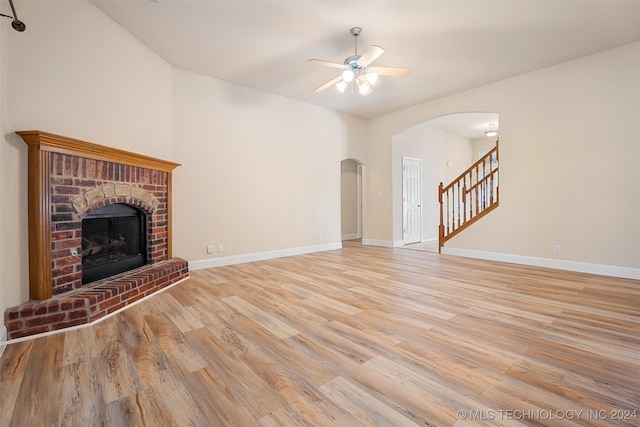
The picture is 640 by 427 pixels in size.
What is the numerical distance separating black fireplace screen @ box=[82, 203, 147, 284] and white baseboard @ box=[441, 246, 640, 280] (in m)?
5.43

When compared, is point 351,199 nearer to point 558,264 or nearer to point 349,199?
point 349,199

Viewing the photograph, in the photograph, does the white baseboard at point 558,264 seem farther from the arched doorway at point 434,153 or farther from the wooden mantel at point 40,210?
the wooden mantel at point 40,210

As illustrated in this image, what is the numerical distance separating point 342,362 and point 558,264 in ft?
14.5

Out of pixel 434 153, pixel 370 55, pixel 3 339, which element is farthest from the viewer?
pixel 434 153

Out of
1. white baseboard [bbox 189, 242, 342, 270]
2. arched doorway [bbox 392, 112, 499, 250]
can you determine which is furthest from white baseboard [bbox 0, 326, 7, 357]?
arched doorway [bbox 392, 112, 499, 250]

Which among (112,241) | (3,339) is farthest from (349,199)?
(3,339)

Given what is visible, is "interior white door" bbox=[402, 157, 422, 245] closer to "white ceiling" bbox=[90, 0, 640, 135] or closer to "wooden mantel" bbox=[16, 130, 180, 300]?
"white ceiling" bbox=[90, 0, 640, 135]

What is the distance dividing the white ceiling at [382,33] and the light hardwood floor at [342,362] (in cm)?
309

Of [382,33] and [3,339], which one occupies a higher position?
[382,33]

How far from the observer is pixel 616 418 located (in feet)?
4.30

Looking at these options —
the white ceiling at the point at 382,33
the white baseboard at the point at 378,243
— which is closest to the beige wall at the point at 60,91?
the white ceiling at the point at 382,33

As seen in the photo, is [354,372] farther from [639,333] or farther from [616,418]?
[639,333]

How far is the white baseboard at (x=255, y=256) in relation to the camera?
4.44 m

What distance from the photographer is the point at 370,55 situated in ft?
10.2
